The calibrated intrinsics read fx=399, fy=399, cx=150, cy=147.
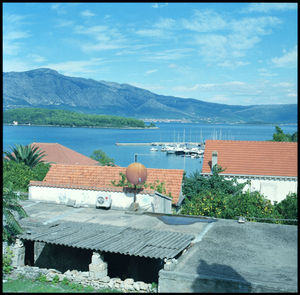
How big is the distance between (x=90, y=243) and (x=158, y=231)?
2.72 m

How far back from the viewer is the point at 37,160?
1282 inches

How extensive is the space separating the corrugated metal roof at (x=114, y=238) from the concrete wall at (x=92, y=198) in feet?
10.9

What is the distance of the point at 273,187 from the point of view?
28391 mm

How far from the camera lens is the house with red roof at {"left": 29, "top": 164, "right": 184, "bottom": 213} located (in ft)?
61.4

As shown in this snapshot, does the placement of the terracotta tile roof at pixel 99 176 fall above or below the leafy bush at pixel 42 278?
above

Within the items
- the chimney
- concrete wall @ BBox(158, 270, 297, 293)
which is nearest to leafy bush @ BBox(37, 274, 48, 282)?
concrete wall @ BBox(158, 270, 297, 293)

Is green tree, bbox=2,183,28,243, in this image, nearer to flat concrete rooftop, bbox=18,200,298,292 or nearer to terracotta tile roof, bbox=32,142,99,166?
flat concrete rooftop, bbox=18,200,298,292

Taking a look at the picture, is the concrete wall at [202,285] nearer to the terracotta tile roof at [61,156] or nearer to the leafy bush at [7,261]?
the leafy bush at [7,261]

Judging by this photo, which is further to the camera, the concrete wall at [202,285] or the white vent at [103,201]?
the white vent at [103,201]

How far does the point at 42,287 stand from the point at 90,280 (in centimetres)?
151

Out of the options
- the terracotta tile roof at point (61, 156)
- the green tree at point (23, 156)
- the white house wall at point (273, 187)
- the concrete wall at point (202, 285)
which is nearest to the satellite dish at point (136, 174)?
the concrete wall at point (202, 285)

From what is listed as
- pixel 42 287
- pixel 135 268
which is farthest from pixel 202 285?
pixel 135 268

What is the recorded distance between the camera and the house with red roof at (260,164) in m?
28.3

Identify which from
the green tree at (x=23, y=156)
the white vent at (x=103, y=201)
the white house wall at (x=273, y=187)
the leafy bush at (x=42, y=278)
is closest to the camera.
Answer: the leafy bush at (x=42, y=278)
